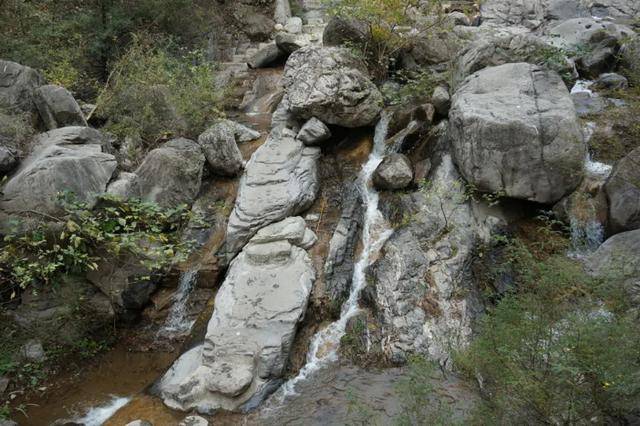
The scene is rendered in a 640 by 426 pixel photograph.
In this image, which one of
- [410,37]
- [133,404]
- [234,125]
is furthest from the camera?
[410,37]

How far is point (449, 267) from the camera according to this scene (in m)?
7.66

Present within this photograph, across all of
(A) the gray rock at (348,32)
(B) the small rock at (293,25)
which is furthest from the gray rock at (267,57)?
(A) the gray rock at (348,32)

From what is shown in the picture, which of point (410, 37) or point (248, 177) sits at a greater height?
point (410, 37)

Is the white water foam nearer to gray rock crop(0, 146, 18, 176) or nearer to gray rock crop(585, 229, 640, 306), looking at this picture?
gray rock crop(0, 146, 18, 176)

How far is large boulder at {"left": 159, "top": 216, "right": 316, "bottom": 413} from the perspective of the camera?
650cm

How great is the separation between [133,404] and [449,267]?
532 centimetres

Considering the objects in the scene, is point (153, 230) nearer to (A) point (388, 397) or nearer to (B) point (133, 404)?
(B) point (133, 404)

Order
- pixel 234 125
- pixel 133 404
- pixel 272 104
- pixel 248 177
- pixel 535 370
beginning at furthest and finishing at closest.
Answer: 1. pixel 272 104
2. pixel 234 125
3. pixel 248 177
4. pixel 133 404
5. pixel 535 370

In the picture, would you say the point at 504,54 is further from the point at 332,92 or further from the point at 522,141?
the point at 332,92

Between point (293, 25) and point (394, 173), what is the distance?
1091 cm

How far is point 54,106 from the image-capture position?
9.48 m

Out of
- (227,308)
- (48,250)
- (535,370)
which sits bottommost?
(227,308)

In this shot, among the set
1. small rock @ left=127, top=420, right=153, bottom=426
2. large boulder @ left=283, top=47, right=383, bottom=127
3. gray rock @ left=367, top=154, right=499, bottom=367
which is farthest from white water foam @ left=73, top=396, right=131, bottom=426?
large boulder @ left=283, top=47, right=383, bottom=127

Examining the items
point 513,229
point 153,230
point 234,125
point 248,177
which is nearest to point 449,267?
point 513,229
